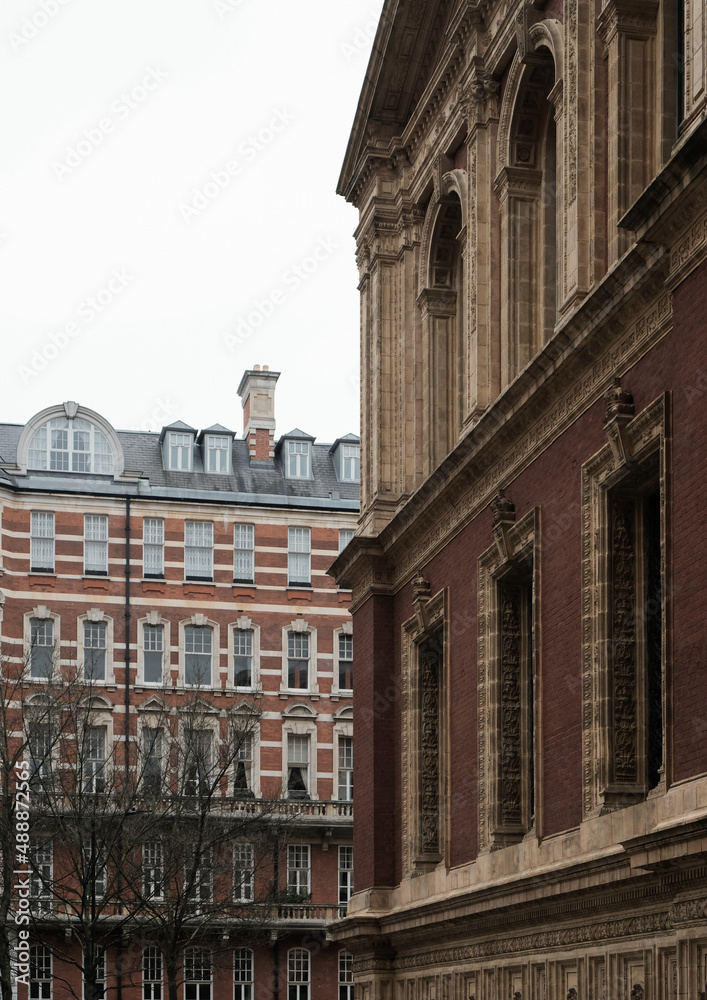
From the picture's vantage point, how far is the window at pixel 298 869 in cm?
6303

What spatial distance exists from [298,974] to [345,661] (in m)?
11.8

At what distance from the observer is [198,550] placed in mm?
65875

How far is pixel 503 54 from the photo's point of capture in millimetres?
27172

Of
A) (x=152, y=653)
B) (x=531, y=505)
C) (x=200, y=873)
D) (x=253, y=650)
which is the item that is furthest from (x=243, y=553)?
(x=531, y=505)

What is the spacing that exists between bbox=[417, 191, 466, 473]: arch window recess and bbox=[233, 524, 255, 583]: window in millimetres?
34889

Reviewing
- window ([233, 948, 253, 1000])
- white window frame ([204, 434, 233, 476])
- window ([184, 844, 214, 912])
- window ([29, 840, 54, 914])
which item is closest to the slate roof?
white window frame ([204, 434, 233, 476])

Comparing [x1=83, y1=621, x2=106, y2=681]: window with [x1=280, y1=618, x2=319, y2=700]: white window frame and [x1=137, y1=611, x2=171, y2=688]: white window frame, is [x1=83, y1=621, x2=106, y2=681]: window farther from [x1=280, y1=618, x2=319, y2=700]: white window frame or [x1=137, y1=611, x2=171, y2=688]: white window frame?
[x1=280, y1=618, x2=319, y2=700]: white window frame

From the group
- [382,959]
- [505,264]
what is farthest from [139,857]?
[505,264]

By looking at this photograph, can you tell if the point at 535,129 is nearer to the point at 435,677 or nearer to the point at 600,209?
the point at 600,209

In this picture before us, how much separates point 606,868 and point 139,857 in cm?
3637

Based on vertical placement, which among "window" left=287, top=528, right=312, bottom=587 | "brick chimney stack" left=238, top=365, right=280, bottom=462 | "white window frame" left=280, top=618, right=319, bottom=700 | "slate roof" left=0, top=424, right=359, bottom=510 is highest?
"brick chimney stack" left=238, top=365, right=280, bottom=462

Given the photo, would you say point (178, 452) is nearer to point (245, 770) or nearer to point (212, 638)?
point (212, 638)

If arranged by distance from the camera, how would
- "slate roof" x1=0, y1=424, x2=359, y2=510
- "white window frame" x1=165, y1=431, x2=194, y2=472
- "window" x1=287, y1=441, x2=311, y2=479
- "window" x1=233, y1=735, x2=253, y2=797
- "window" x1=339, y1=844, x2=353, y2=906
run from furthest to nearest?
"window" x1=287, y1=441, x2=311, y2=479
"white window frame" x1=165, y1=431, x2=194, y2=472
"slate roof" x1=0, y1=424, x2=359, y2=510
"window" x1=339, y1=844, x2=353, y2=906
"window" x1=233, y1=735, x2=253, y2=797

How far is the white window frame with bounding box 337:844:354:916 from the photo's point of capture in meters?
63.2
